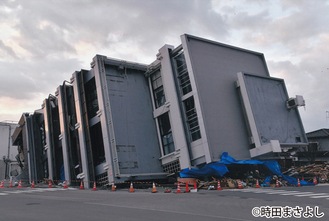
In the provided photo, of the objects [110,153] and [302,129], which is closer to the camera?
[110,153]

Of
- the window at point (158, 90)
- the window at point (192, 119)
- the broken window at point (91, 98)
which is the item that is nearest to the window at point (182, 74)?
the window at point (192, 119)

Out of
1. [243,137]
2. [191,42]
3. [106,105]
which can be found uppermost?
[191,42]

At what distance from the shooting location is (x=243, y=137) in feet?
98.0

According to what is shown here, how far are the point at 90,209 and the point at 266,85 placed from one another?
81.4ft

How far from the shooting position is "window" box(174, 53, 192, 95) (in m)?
29.6

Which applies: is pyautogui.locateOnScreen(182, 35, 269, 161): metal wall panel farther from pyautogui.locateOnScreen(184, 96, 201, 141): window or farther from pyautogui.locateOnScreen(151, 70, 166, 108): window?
pyautogui.locateOnScreen(151, 70, 166, 108): window

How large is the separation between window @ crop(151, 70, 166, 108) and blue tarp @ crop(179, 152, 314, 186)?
30.7ft

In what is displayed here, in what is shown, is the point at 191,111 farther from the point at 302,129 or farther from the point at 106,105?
the point at 302,129

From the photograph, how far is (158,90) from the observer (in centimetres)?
3403

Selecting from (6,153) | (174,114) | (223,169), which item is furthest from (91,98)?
(6,153)

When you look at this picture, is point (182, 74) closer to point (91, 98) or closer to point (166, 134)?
point (166, 134)

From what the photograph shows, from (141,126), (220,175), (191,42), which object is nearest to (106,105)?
(141,126)

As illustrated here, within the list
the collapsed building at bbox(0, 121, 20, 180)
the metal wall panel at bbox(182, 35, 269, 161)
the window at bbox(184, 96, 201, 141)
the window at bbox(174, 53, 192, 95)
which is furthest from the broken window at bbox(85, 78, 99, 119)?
the collapsed building at bbox(0, 121, 20, 180)

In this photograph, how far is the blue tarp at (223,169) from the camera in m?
24.8
